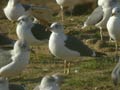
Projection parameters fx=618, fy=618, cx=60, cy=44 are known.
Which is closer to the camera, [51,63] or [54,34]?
[54,34]

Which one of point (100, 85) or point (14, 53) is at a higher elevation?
point (14, 53)

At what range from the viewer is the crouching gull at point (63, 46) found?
12.0 metres

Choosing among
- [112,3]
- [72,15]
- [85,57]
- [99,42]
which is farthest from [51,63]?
[72,15]

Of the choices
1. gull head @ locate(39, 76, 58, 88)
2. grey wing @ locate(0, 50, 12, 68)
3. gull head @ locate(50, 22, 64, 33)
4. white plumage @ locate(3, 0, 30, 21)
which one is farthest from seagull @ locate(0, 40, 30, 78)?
white plumage @ locate(3, 0, 30, 21)

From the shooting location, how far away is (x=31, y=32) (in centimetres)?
1348

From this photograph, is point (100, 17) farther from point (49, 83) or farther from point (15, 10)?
point (49, 83)

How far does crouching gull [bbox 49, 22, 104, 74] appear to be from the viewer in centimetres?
1204

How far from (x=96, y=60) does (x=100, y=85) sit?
1.69 meters

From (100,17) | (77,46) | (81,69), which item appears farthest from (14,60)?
(100,17)

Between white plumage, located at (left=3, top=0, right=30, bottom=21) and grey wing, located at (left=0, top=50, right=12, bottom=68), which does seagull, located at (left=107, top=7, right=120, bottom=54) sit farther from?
grey wing, located at (left=0, top=50, right=12, bottom=68)

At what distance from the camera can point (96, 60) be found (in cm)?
1309

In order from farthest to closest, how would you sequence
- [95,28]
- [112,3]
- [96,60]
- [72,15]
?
[72,15] → [95,28] → [112,3] → [96,60]

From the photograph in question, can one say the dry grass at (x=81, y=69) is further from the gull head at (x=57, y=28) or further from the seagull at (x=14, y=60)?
the gull head at (x=57, y=28)

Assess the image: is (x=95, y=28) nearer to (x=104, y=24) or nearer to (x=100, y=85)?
(x=104, y=24)
